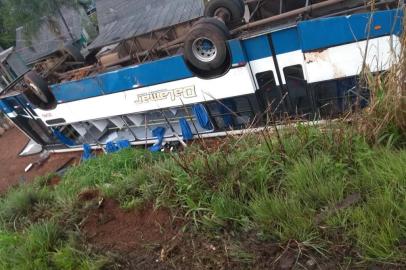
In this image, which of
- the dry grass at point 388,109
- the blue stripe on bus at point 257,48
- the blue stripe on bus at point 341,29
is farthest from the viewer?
the blue stripe on bus at point 257,48

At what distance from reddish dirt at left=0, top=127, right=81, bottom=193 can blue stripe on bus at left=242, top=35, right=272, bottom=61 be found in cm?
641

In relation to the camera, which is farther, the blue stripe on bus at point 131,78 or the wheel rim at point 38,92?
the wheel rim at point 38,92

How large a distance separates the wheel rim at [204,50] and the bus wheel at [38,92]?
14.7ft

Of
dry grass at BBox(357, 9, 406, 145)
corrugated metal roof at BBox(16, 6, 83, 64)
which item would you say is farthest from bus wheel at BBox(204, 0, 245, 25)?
corrugated metal roof at BBox(16, 6, 83, 64)

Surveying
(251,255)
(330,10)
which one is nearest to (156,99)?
(330,10)

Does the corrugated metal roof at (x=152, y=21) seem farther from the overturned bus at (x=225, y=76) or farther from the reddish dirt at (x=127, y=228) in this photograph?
the reddish dirt at (x=127, y=228)

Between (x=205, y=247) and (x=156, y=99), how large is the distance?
5341 mm

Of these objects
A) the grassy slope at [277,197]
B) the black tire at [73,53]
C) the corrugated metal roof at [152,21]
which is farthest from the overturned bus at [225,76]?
the grassy slope at [277,197]

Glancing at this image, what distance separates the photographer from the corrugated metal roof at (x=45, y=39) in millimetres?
22297

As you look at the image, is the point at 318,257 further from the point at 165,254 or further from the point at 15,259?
the point at 15,259

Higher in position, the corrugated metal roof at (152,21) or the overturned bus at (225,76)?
the corrugated metal roof at (152,21)

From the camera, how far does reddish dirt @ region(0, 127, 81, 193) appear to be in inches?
428

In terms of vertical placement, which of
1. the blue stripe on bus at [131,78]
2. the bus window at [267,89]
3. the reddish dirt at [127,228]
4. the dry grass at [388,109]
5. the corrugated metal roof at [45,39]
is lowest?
the corrugated metal roof at [45,39]

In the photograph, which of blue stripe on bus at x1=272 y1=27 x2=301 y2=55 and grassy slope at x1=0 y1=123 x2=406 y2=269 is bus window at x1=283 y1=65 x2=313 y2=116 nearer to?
blue stripe on bus at x1=272 y1=27 x2=301 y2=55
